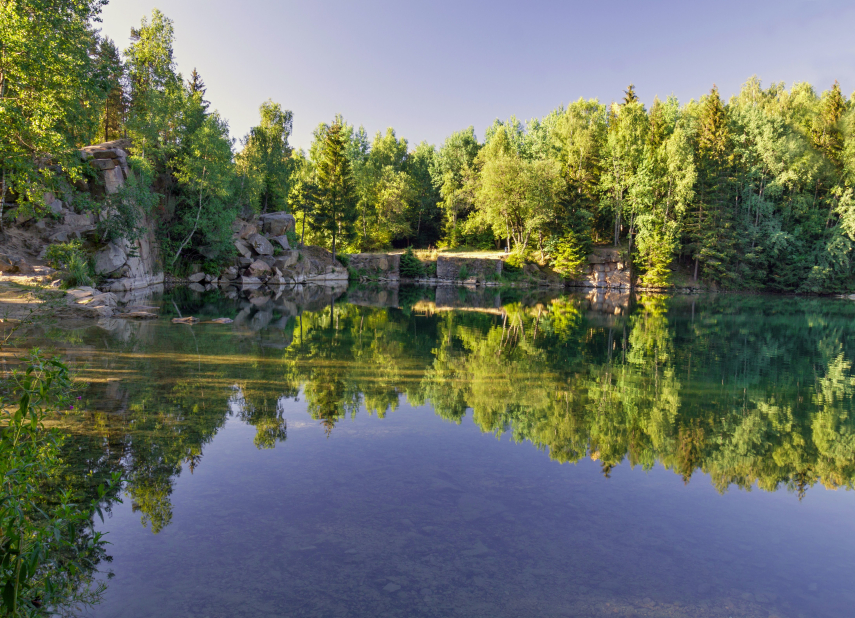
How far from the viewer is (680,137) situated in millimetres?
50281

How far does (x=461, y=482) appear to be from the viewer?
6594 mm

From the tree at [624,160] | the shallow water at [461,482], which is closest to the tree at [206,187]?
the shallow water at [461,482]

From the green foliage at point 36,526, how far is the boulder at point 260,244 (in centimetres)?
3993

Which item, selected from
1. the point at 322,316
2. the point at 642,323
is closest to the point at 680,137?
the point at 642,323

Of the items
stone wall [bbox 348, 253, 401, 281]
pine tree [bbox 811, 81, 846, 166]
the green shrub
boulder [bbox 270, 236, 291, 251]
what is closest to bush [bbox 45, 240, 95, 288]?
boulder [bbox 270, 236, 291, 251]

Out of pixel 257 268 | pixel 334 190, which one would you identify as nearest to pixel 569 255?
pixel 334 190

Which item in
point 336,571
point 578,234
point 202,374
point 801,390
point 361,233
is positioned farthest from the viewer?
point 361,233

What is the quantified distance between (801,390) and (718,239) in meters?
45.7

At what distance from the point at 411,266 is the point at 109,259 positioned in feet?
107

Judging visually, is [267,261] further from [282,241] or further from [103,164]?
[103,164]

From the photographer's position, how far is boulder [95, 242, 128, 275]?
2720 centimetres

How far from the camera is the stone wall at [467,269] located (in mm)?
55062

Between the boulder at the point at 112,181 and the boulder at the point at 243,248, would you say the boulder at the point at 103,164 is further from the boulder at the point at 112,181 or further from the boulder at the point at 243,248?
the boulder at the point at 243,248

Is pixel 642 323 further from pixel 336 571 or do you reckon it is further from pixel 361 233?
pixel 361 233
